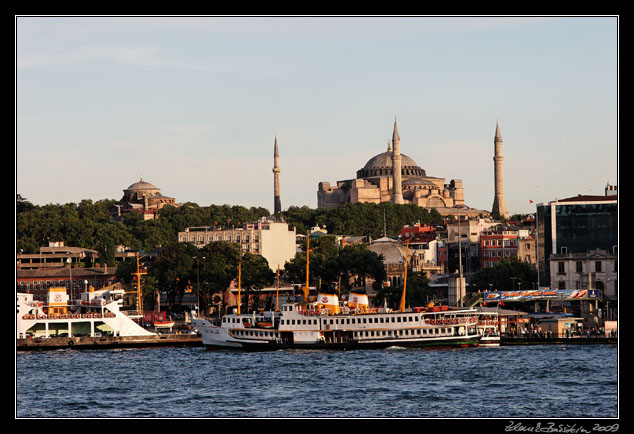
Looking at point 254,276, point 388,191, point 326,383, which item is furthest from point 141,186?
point 326,383

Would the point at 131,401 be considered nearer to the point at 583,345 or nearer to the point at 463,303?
the point at 583,345

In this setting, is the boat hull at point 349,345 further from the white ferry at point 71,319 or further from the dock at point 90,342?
the white ferry at point 71,319

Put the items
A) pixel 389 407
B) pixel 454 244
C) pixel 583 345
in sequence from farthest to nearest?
1. pixel 454 244
2. pixel 583 345
3. pixel 389 407

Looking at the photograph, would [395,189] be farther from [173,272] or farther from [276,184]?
[173,272]

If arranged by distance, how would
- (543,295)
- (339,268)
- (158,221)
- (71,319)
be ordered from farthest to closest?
(158,221), (339,268), (543,295), (71,319)

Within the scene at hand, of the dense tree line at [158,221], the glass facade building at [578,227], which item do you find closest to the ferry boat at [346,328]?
the glass facade building at [578,227]


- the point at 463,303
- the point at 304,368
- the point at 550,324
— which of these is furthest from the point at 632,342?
the point at 463,303

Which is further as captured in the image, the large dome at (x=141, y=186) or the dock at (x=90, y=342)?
the large dome at (x=141, y=186)
